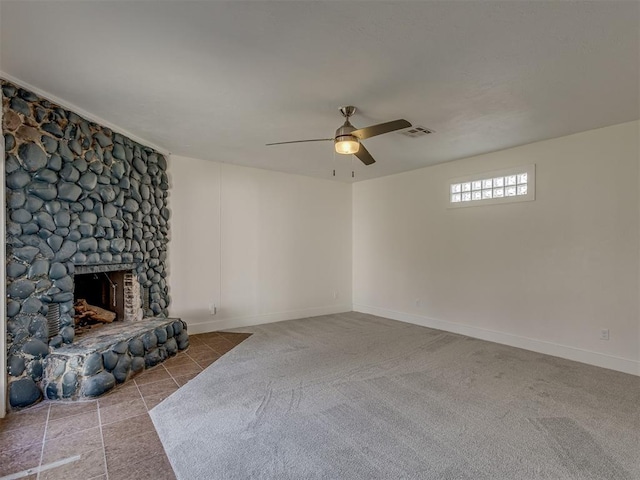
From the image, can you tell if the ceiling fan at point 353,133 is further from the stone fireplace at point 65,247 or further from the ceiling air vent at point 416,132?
the stone fireplace at point 65,247

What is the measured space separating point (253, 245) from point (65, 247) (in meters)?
2.81

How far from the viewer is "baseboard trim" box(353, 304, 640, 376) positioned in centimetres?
360

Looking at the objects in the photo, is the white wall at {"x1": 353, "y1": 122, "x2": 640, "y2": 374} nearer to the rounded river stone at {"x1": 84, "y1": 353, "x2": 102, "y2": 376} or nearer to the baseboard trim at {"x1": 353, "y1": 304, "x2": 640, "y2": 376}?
the baseboard trim at {"x1": 353, "y1": 304, "x2": 640, "y2": 376}

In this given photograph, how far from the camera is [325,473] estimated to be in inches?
77.6

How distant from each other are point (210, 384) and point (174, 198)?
2.80 meters

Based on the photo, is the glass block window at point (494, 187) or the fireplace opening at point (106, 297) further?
the glass block window at point (494, 187)

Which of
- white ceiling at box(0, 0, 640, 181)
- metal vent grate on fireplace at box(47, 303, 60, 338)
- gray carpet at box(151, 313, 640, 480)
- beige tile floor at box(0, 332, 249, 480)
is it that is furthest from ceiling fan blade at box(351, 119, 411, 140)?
metal vent grate on fireplace at box(47, 303, 60, 338)

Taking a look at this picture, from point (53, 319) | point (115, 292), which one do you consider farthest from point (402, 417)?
point (115, 292)

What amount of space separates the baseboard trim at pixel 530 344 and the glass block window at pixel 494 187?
182 centimetres


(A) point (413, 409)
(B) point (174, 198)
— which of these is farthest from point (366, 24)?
(B) point (174, 198)

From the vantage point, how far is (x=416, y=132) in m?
3.86

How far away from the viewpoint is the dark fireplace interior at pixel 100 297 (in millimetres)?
3939

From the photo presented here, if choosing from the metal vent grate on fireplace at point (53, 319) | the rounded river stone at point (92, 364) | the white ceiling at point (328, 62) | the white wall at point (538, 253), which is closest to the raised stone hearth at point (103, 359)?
the rounded river stone at point (92, 364)

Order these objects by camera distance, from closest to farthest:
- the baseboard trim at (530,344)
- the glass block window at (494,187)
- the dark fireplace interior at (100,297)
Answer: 1. the baseboard trim at (530,344)
2. the dark fireplace interior at (100,297)
3. the glass block window at (494,187)
